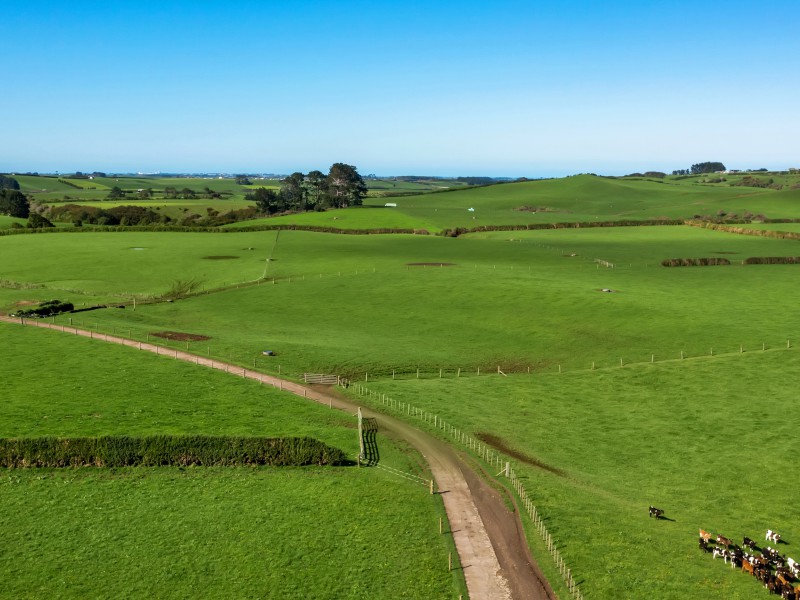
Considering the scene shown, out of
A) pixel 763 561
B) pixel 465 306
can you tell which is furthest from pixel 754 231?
pixel 763 561

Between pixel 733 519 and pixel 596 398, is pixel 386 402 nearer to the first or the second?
pixel 596 398

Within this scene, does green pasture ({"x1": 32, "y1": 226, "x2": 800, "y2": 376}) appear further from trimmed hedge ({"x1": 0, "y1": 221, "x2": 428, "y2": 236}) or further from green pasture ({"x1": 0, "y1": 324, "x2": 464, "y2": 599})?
trimmed hedge ({"x1": 0, "y1": 221, "x2": 428, "y2": 236})

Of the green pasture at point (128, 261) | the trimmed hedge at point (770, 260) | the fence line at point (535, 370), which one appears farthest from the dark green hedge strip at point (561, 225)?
the fence line at point (535, 370)

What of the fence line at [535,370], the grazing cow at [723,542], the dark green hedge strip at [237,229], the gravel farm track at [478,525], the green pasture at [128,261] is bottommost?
the gravel farm track at [478,525]

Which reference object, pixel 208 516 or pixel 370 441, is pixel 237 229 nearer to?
pixel 370 441

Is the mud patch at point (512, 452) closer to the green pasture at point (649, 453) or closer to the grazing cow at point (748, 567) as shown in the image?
the green pasture at point (649, 453)

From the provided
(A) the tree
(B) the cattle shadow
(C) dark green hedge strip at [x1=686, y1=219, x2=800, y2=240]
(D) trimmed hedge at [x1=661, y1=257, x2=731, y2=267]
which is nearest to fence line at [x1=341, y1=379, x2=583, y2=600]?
(B) the cattle shadow
